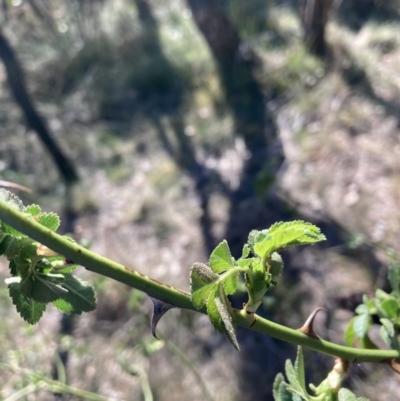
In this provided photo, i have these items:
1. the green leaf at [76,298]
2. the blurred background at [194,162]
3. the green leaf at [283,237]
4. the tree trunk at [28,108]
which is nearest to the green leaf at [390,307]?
the green leaf at [283,237]

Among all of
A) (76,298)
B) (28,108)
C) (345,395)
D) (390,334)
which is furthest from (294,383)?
(28,108)

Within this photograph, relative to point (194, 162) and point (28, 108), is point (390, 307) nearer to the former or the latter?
point (194, 162)

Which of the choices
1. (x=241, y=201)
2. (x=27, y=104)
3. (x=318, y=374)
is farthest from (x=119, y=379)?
(x=27, y=104)

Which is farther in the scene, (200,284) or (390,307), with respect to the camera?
(390,307)

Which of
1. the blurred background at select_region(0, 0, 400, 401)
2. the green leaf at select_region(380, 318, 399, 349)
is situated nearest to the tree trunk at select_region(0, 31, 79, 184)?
the blurred background at select_region(0, 0, 400, 401)

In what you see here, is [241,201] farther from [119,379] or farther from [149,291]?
[149,291]

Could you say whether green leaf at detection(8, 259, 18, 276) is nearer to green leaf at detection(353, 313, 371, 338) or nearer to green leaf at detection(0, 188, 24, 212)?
green leaf at detection(0, 188, 24, 212)
